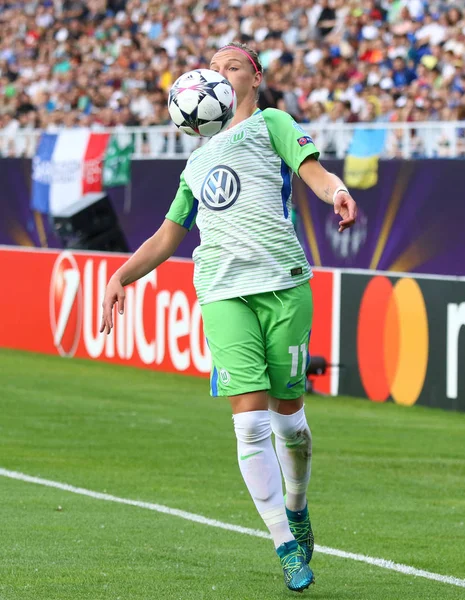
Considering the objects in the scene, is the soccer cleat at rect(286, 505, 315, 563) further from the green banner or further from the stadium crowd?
the green banner

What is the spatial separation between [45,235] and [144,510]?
1767 centimetres

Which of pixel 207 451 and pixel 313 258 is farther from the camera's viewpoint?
pixel 313 258

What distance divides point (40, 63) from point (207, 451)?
70.3 feet

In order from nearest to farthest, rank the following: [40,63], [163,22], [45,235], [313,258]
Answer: [313,258] < [45,235] < [163,22] < [40,63]

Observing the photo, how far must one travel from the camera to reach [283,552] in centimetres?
545

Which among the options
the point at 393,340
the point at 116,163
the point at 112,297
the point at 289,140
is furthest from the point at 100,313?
the point at 289,140

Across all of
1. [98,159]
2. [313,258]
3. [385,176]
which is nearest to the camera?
[385,176]

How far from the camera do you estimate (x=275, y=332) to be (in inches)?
221

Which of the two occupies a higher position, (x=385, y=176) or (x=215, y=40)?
(x=215, y=40)

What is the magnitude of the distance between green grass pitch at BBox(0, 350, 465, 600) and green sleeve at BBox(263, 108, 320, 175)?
1688 mm

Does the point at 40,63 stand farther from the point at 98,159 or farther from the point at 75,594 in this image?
the point at 75,594

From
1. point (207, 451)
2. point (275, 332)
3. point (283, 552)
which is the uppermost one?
point (275, 332)

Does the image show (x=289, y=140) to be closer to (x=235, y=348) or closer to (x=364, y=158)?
(x=235, y=348)

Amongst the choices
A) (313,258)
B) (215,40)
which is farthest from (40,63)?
(313,258)
